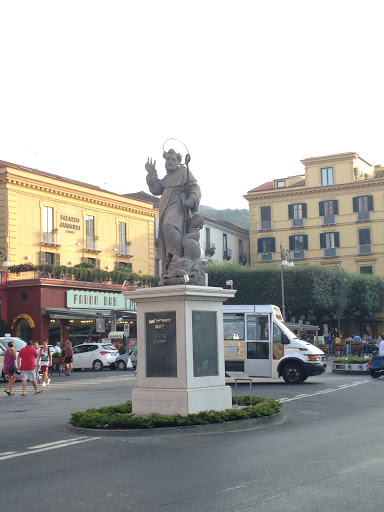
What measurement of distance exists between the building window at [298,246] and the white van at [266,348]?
4453cm

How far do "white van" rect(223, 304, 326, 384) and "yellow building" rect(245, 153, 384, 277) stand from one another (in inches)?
1722

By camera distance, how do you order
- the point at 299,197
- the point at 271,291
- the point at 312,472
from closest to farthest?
the point at 312,472 < the point at 271,291 < the point at 299,197

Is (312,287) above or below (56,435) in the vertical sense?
above

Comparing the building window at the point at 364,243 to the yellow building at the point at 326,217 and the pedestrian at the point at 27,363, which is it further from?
the pedestrian at the point at 27,363

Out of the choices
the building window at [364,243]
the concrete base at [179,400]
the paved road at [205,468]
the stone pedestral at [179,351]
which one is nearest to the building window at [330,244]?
the building window at [364,243]

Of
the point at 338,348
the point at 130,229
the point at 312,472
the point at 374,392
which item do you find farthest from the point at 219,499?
the point at 130,229

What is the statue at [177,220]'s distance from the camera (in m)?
13.1

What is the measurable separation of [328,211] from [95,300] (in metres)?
29.7

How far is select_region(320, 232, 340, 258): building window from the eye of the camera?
219ft

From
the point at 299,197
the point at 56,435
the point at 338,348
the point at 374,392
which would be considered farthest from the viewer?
the point at 299,197

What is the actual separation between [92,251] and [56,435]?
128 feet

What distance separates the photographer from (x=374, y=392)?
1944cm

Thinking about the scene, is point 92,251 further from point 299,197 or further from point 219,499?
point 219,499

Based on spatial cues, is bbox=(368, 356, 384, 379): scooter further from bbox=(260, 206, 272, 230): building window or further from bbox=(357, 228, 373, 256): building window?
bbox=(260, 206, 272, 230): building window
